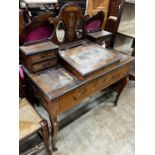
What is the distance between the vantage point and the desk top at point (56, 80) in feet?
3.49

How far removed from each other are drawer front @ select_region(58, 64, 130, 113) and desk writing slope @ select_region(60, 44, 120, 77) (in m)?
0.12

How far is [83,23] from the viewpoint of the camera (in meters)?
1.52

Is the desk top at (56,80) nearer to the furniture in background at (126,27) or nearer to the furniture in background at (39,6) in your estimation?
the furniture in background at (126,27)

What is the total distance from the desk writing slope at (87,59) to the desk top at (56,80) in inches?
2.5

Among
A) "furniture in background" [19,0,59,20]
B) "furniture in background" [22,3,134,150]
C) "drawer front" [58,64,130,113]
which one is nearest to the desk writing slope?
"furniture in background" [22,3,134,150]

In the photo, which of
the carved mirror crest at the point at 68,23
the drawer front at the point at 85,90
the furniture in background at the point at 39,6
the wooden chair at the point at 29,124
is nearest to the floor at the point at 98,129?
the wooden chair at the point at 29,124

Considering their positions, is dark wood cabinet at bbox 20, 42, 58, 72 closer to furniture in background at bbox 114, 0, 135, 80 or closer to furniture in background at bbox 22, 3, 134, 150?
furniture in background at bbox 22, 3, 134, 150

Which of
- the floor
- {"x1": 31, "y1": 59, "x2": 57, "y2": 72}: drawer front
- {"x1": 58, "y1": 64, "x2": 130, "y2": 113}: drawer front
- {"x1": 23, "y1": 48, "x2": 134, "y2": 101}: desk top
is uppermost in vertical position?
{"x1": 31, "y1": 59, "x2": 57, "y2": 72}: drawer front

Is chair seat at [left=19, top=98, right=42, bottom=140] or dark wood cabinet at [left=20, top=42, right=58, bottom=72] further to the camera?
dark wood cabinet at [left=20, top=42, right=58, bottom=72]

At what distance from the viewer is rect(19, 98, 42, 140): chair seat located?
3.30 ft

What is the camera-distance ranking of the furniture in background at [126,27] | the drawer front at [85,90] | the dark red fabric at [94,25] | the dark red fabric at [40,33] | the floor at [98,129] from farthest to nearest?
1. the furniture in background at [126,27]
2. the dark red fabric at [94,25]
3. the floor at [98,129]
4. the dark red fabric at [40,33]
5. the drawer front at [85,90]
